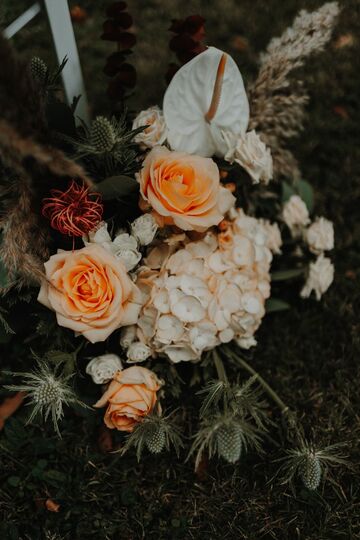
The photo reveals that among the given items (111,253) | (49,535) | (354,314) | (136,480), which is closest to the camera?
(111,253)

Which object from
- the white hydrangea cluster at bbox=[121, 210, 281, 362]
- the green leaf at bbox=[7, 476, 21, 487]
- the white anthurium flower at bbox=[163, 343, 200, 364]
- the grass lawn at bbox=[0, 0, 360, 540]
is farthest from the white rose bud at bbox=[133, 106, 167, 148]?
the green leaf at bbox=[7, 476, 21, 487]

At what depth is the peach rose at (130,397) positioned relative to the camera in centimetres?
124

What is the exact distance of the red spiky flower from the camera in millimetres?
1188

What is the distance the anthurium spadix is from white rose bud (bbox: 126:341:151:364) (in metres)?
0.46

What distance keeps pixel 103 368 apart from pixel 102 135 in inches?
19.5

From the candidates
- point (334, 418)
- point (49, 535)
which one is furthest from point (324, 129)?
point (49, 535)

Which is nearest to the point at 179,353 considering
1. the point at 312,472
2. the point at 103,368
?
the point at 103,368

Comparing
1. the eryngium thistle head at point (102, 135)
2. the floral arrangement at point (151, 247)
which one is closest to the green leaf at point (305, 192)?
the floral arrangement at point (151, 247)

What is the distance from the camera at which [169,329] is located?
127cm

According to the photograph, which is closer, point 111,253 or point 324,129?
point 111,253

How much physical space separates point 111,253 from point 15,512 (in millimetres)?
704

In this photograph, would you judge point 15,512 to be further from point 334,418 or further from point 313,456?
point 334,418

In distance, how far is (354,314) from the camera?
5.73ft

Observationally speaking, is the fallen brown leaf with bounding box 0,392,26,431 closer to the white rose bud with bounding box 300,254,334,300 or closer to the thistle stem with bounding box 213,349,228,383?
the thistle stem with bounding box 213,349,228,383
